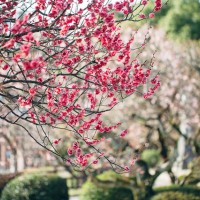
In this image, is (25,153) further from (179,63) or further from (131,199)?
(131,199)

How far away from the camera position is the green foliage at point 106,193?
15.5m

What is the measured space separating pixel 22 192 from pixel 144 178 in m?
3.72

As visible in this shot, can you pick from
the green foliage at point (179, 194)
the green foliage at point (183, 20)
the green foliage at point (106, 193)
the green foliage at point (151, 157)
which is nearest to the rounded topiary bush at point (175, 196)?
the green foliage at point (179, 194)

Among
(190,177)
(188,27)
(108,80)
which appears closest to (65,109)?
(108,80)

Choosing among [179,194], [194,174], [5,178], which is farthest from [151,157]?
[179,194]

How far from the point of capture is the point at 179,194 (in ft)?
49.3

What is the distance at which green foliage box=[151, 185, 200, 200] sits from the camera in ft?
48.9

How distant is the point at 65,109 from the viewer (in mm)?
6848

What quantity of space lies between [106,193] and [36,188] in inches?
81.4

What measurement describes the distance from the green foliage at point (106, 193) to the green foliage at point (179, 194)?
2.83 feet

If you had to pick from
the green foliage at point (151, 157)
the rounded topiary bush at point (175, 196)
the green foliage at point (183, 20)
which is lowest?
the rounded topiary bush at point (175, 196)

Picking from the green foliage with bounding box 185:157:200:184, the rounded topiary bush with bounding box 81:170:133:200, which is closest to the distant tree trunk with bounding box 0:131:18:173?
the rounded topiary bush with bounding box 81:170:133:200

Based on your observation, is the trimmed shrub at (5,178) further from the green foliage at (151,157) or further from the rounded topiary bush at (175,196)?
the green foliage at (151,157)

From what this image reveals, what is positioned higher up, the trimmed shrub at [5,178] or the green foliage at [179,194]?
the trimmed shrub at [5,178]
